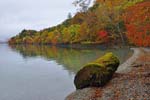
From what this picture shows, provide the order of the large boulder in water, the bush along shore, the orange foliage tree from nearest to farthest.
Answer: the bush along shore
the large boulder in water
the orange foliage tree

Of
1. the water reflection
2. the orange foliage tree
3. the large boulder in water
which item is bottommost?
the water reflection

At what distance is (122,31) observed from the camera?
63594 millimetres

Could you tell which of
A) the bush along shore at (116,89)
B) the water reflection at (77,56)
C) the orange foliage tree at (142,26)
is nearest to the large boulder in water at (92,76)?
the bush along shore at (116,89)

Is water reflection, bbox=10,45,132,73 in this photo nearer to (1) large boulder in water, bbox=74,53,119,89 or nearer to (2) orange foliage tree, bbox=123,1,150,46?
(2) orange foliage tree, bbox=123,1,150,46

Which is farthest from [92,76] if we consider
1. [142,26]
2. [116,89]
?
[142,26]

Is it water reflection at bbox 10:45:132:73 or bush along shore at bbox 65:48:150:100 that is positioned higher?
bush along shore at bbox 65:48:150:100

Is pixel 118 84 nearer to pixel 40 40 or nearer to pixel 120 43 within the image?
pixel 120 43

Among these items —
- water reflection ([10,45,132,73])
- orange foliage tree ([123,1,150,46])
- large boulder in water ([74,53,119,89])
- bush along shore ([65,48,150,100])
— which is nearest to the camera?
bush along shore ([65,48,150,100])

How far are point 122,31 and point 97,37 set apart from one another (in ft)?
25.5

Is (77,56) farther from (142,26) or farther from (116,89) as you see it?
(116,89)

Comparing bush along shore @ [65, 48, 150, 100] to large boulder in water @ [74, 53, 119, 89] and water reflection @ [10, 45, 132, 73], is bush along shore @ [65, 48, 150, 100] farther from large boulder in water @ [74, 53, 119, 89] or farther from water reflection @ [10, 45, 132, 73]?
water reflection @ [10, 45, 132, 73]

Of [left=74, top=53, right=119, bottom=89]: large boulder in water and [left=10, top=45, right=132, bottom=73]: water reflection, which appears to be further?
[left=10, top=45, right=132, bottom=73]: water reflection

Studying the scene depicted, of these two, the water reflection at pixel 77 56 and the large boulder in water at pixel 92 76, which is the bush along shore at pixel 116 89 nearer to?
the large boulder in water at pixel 92 76

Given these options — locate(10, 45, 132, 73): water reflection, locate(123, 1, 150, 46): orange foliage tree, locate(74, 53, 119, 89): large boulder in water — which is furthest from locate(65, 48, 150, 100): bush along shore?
locate(123, 1, 150, 46): orange foliage tree
